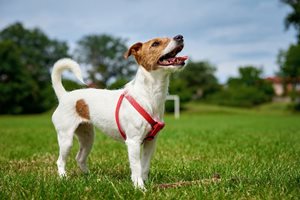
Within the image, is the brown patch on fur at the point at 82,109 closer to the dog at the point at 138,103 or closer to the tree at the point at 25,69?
the dog at the point at 138,103

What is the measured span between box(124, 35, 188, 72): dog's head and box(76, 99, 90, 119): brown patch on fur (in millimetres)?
1046

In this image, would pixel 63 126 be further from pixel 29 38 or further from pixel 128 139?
pixel 29 38

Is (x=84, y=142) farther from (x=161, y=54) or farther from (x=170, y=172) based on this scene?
(x=161, y=54)

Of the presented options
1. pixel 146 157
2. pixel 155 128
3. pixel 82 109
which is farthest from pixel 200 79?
pixel 155 128

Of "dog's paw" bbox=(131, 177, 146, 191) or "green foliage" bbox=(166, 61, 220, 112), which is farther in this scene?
"green foliage" bbox=(166, 61, 220, 112)

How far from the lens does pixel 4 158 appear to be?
724cm

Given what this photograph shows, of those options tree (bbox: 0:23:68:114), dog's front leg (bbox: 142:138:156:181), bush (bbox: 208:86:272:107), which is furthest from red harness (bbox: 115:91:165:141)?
bush (bbox: 208:86:272:107)

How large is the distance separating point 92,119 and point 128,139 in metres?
0.78

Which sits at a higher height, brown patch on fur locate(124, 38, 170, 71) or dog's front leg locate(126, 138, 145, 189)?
brown patch on fur locate(124, 38, 170, 71)

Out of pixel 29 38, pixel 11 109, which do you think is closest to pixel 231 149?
pixel 11 109

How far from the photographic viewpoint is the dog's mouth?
422cm

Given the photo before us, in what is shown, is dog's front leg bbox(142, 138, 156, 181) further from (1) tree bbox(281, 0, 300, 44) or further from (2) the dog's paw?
(1) tree bbox(281, 0, 300, 44)

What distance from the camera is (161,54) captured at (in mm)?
4246

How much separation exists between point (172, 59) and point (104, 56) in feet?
252
